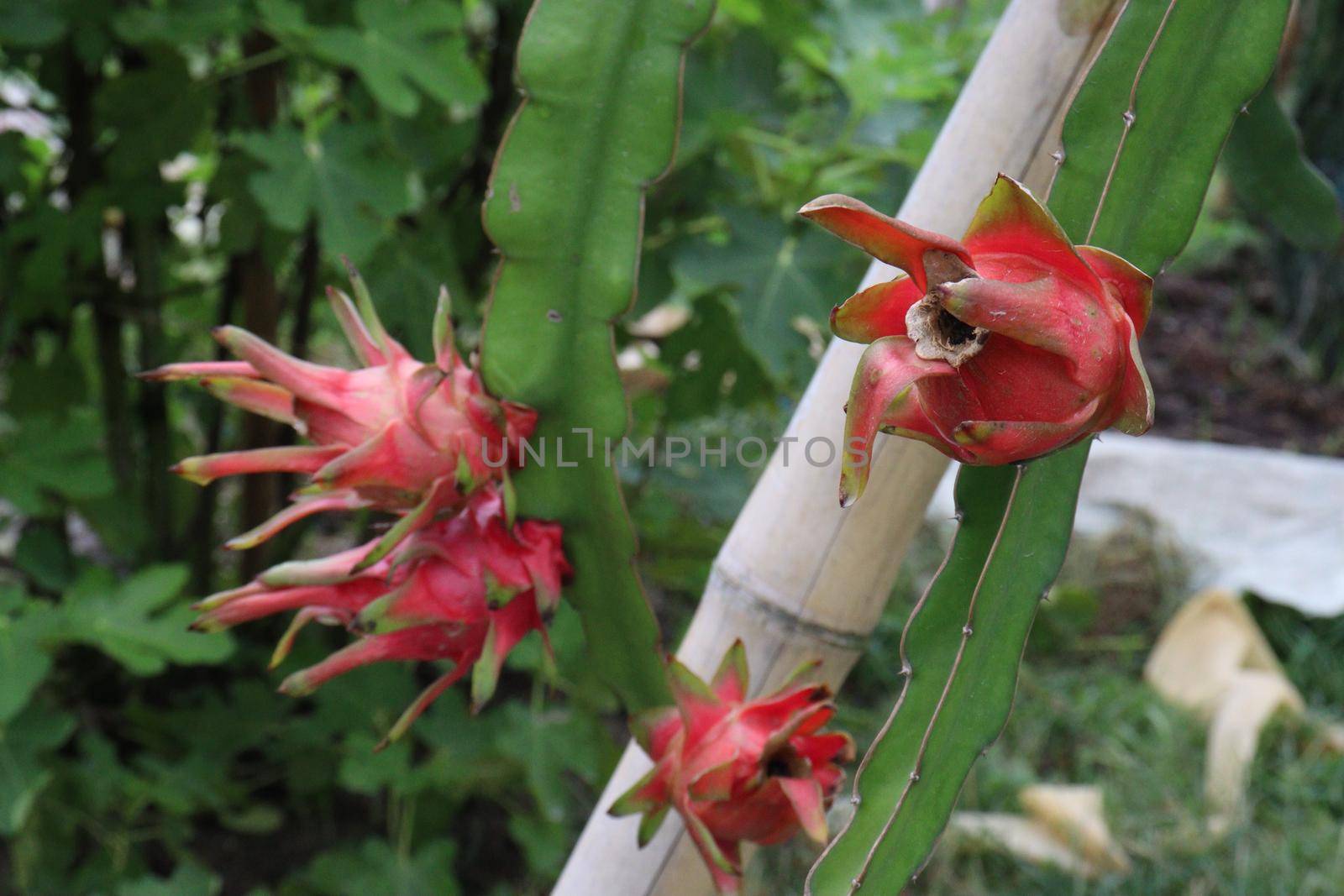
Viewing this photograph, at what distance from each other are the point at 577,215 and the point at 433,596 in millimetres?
150

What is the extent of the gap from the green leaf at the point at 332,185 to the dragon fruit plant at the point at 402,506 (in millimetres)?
535

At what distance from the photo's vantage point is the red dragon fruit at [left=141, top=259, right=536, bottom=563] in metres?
0.41

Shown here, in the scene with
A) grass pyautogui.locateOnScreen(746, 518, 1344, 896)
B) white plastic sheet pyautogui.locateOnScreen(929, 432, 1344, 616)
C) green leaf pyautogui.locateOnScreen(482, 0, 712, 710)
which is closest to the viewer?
green leaf pyautogui.locateOnScreen(482, 0, 712, 710)

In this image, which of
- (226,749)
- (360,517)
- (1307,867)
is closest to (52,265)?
(360,517)

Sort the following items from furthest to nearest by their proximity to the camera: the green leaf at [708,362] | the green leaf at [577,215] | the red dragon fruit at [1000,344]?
the green leaf at [708,362]
the green leaf at [577,215]
the red dragon fruit at [1000,344]

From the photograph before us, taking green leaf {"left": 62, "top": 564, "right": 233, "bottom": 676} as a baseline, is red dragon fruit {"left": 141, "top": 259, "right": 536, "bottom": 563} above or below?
above

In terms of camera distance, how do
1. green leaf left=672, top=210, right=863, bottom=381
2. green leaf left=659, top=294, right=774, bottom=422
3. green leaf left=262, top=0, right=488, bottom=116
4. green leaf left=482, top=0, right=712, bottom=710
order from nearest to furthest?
green leaf left=482, top=0, right=712, bottom=710, green leaf left=262, top=0, right=488, bottom=116, green leaf left=672, top=210, right=863, bottom=381, green leaf left=659, top=294, right=774, bottom=422

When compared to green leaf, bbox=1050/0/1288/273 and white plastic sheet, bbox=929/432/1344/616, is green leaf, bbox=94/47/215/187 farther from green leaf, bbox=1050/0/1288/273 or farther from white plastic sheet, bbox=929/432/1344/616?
white plastic sheet, bbox=929/432/1344/616

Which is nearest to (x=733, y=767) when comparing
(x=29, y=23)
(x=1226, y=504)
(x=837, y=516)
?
(x=837, y=516)

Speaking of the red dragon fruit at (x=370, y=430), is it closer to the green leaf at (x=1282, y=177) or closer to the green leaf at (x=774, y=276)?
the green leaf at (x=1282, y=177)

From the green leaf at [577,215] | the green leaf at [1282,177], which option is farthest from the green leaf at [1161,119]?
the green leaf at [1282,177]

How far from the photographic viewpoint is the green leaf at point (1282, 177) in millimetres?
604

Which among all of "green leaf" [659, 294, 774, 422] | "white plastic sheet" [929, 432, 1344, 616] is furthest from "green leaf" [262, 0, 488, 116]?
"white plastic sheet" [929, 432, 1344, 616]

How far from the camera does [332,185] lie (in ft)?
3.16
